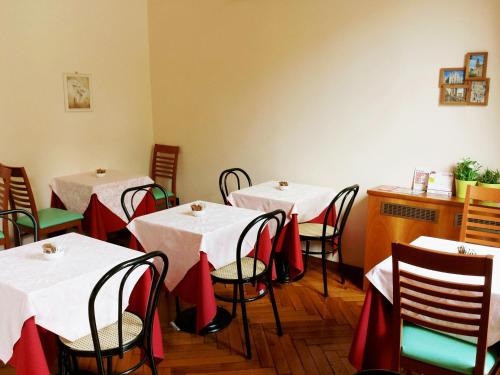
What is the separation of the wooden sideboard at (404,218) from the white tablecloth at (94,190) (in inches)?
77.7

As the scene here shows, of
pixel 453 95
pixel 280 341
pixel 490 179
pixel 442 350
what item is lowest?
pixel 280 341

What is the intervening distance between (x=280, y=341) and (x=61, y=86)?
3.02 m

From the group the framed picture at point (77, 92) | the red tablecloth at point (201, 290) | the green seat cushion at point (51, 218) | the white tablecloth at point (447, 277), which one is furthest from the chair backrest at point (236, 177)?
the white tablecloth at point (447, 277)

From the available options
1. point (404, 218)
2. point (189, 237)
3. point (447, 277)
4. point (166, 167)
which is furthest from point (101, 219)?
point (447, 277)

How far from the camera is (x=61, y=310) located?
1.71 meters

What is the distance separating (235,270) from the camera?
2.52 meters

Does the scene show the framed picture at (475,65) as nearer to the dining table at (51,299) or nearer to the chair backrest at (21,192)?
the dining table at (51,299)

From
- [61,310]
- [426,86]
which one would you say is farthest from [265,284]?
[426,86]

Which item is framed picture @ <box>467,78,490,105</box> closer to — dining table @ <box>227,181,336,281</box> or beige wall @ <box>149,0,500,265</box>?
beige wall @ <box>149,0,500,265</box>

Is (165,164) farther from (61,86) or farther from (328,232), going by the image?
(328,232)

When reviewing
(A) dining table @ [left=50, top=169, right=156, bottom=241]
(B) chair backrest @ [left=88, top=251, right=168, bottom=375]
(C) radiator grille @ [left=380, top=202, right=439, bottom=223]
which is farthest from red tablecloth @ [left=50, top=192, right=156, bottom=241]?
(C) radiator grille @ [left=380, top=202, right=439, bottom=223]

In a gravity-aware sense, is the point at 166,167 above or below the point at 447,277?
above

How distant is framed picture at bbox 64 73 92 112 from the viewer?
13.5ft

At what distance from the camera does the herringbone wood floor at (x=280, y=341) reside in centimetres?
237
